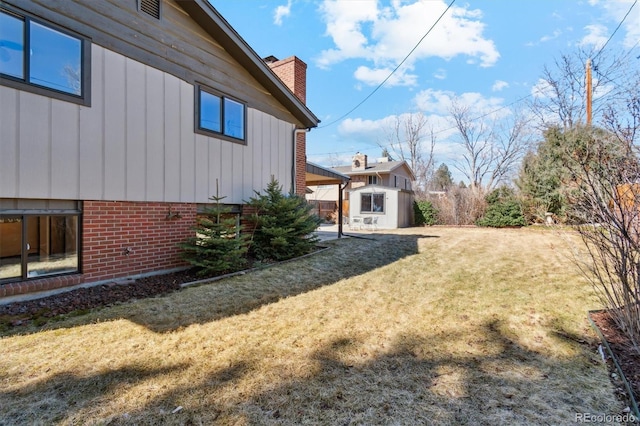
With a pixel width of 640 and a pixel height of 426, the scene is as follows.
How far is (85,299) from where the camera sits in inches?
179

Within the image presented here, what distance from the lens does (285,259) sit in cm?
766

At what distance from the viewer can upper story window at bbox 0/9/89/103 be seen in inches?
164

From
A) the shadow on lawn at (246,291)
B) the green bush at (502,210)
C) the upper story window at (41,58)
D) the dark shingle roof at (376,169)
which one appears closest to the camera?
the shadow on lawn at (246,291)

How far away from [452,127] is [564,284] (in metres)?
27.1

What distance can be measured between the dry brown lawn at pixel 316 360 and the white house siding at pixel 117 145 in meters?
2.01

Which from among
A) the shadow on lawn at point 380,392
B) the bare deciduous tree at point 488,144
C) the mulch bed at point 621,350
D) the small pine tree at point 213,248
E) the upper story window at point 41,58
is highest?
the bare deciduous tree at point 488,144

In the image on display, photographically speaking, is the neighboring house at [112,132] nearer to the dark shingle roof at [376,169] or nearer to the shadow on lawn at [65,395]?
the shadow on lawn at [65,395]

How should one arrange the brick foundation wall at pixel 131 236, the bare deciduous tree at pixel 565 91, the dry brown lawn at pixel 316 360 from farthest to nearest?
the bare deciduous tree at pixel 565 91, the brick foundation wall at pixel 131 236, the dry brown lawn at pixel 316 360

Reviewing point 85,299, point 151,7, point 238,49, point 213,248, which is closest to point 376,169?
point 238,49

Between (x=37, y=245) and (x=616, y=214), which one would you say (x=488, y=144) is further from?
(x=37, y=245)

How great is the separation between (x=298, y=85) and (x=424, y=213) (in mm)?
12020

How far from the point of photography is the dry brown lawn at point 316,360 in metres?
→ 2.28

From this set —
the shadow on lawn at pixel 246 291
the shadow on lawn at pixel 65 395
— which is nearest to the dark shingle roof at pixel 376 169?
the shadow on lawn at pixel 246 291

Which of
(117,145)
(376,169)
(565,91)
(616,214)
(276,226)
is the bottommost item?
(276,226)
